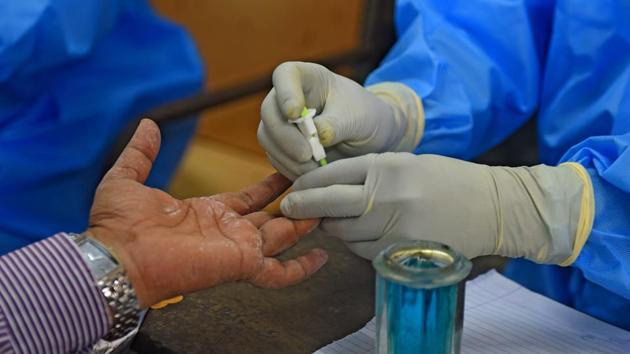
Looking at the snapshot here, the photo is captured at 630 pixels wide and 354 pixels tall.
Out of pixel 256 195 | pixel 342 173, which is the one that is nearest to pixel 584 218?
pixel 342 173

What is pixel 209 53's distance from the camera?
2666mm

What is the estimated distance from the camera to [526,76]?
1139mm

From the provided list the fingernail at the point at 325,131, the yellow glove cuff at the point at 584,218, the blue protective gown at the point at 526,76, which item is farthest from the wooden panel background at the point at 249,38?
the yellow glove cuff at the point at 584,218

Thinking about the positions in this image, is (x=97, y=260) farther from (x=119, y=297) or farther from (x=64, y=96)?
(x=64, y=96)

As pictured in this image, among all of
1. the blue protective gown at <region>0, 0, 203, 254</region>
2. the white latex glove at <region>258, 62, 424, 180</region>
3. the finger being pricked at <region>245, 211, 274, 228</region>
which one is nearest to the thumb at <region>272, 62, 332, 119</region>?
the white latex glove at <region>258, 62, 424, 180</region>

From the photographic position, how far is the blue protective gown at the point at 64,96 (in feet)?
5.20

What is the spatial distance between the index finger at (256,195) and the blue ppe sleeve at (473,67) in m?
0.24

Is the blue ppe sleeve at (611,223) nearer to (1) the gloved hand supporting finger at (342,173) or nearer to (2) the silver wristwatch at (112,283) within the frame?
(1) the gloved hand supporting finger at (342,173)

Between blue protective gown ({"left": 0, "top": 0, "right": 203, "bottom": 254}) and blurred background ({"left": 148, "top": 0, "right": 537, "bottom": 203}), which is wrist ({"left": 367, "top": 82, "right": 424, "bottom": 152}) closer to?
blue protective gown ({"left": 0, "top": 0, "right": 203, "bottom": 254})

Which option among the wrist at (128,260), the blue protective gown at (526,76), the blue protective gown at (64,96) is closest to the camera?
the wrist at (128,260)

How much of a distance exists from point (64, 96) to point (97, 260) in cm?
102

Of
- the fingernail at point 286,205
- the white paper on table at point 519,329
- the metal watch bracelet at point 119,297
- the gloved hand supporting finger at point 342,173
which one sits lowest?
the white paper on table at point 519,329

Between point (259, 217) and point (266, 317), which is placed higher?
point (259, 217)

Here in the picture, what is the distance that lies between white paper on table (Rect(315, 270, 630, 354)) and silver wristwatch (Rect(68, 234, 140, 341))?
215mm
